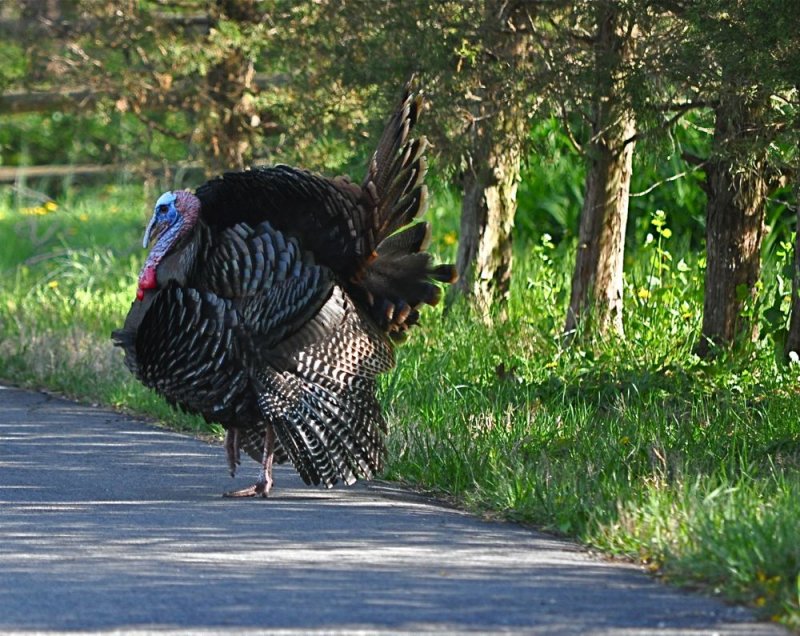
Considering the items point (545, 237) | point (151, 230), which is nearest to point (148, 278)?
point (151, 230)

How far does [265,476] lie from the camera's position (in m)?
7.10

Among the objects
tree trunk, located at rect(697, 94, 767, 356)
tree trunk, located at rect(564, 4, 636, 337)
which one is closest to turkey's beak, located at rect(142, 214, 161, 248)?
tree trunk, located at rect(564, 4, 636, 337)

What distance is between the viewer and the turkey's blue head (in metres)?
7.02

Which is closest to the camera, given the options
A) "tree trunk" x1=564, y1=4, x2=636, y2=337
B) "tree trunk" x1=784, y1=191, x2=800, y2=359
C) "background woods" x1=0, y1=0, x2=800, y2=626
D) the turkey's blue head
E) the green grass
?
the green grass

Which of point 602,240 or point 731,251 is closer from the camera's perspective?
point 731,251

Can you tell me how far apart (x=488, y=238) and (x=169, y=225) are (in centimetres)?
397

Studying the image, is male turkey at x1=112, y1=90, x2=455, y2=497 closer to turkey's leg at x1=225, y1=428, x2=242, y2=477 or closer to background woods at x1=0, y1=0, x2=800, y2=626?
turkey's leg at x1=225, y1=428, x2=242, y2=477

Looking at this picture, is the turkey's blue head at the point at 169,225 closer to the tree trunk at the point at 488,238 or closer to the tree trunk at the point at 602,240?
the tree trunk at the point at 602,240

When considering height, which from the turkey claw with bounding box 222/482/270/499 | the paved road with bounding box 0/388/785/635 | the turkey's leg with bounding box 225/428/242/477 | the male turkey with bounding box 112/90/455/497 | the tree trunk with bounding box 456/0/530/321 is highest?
the tree trunk with bounding box 456/0/530/321

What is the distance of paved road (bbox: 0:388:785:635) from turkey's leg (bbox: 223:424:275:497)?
3.5 inches

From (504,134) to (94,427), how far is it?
9.22ft

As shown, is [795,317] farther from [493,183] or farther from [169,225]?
[169,225]

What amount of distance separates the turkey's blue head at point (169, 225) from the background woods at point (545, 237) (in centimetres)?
149

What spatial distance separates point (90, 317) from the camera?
11414 mm
